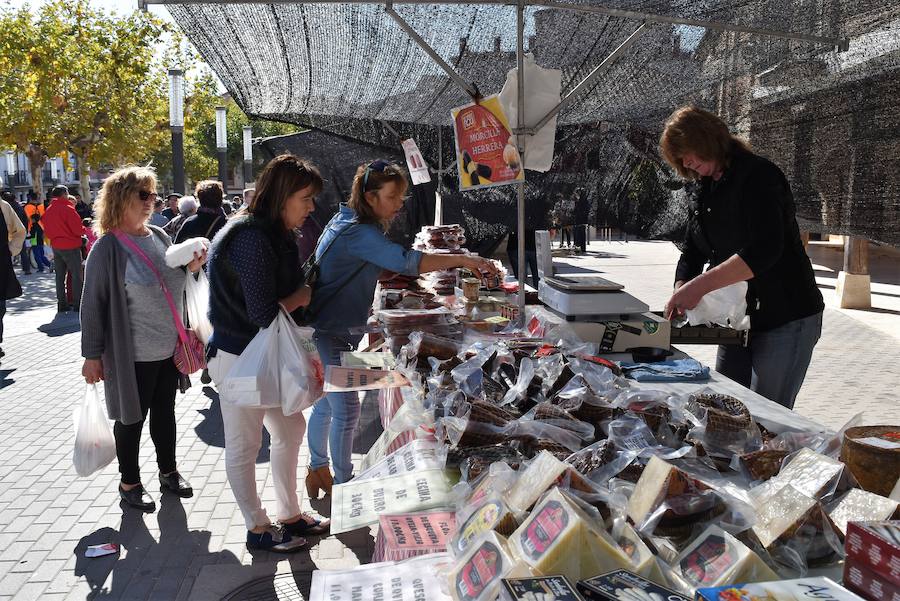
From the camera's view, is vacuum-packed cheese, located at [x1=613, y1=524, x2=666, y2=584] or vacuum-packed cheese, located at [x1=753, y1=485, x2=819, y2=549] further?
vacuum-packed cheese, located at [x1=753, y1=485, x2=819, y2=549]

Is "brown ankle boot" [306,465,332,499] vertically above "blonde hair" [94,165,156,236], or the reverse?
"blonde hair" [94,165,156,236]

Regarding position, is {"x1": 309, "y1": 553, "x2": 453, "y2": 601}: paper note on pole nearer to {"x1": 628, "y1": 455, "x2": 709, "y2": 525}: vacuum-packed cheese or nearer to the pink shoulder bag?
{"x1": 628, "y1": 455, "x2": 709, "y2": 525}: vacuum-packed cheese

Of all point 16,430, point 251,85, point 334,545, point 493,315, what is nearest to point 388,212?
point 493,315

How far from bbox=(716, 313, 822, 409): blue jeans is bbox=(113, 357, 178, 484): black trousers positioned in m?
3.20

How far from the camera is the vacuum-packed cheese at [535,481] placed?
1715 mm

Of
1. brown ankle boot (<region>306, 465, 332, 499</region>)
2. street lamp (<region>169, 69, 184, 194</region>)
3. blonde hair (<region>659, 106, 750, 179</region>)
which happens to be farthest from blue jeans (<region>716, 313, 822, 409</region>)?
street lamp (<region>169, 69, 184, 194</region>)

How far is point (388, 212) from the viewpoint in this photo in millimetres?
3998

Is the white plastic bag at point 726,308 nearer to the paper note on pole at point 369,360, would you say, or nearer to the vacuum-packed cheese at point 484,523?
the paper note on pole at point 369,360

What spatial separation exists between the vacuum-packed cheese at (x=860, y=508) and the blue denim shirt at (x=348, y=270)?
2456 mm

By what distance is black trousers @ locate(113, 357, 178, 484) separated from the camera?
14.0 ft

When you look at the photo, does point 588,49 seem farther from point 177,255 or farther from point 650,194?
point 177,255

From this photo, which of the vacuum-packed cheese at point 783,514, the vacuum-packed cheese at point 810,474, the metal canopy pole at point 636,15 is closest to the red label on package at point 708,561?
the vacuum-packed cheese at point 783,514

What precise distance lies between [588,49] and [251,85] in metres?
3.11

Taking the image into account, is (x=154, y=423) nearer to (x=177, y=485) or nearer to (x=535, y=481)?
(x=177, y=485)
